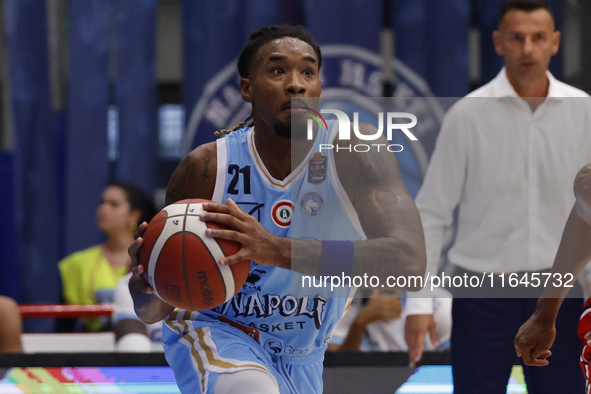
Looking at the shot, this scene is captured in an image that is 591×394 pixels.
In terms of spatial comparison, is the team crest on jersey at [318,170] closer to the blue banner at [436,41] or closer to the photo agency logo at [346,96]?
the photo agency logo at [346,96]

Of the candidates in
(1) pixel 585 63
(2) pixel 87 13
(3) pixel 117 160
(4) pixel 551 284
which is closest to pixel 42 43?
(2) pixel 87 13

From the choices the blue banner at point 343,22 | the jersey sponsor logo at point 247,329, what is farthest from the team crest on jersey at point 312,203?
the blue banner at point 343,22

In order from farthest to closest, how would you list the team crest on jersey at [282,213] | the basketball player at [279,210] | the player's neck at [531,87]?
the player's neck at [531,87] < the team crest on jersey at [282,213] < the basketball player at [279,210]

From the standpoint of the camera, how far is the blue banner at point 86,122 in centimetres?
611

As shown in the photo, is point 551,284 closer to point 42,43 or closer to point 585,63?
point 585,63

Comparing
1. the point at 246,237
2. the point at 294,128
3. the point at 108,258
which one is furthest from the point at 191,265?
the point at 108,258

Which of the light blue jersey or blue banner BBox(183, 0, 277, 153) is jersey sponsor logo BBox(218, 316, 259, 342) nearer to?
the light blue jersey

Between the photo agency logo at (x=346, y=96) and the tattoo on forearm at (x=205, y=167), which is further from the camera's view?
the photo agency logo at (x=346, y=96)

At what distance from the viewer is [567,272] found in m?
2.17

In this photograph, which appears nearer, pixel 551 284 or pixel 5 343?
pixel 551 284


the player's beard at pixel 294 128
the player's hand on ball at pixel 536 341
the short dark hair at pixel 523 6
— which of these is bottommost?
the player's hand on ball at pixel 536 341

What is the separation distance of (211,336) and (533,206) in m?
1.43

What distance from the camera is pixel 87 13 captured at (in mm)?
6176

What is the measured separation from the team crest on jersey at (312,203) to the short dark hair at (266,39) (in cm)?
53
